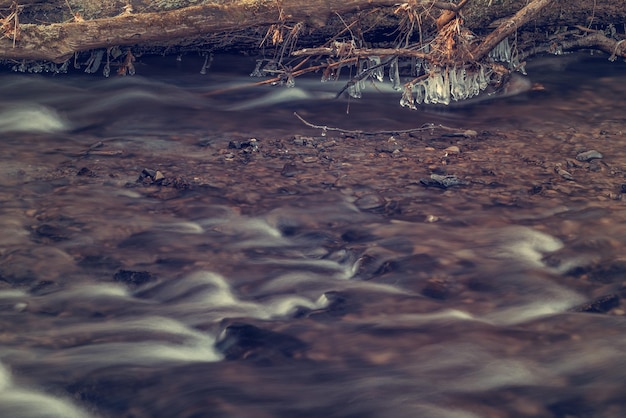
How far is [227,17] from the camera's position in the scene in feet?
22.5

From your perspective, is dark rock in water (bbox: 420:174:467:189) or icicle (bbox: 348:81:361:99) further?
icicle (bbox: 348:81:361:99)

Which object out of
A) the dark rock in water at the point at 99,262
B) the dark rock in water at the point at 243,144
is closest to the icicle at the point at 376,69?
the dark rock in water at the point at 243,144

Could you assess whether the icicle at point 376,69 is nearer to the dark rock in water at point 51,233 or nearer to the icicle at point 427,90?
the icicle at point 427,90

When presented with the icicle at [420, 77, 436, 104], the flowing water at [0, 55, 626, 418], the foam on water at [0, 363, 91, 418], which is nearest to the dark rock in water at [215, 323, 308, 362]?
the flowing water at [0, 55, 626, 418]

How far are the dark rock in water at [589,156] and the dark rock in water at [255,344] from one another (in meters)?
3.28

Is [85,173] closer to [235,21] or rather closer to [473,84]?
[235,21]

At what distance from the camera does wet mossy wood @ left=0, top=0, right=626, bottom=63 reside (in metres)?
6.79

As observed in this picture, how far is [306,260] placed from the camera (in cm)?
443

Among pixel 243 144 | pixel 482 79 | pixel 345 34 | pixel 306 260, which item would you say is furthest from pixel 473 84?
pixel 306 260

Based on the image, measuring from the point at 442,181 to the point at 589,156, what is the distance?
1276 millimetres

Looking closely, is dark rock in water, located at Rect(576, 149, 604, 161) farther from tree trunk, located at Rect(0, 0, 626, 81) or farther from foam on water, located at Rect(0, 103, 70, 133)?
foam on water, located at Rect(0, 103, 70, 133)

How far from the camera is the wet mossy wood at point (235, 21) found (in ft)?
22.3

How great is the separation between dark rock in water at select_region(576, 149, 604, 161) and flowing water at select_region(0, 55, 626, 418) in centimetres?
6

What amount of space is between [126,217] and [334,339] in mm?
1947
